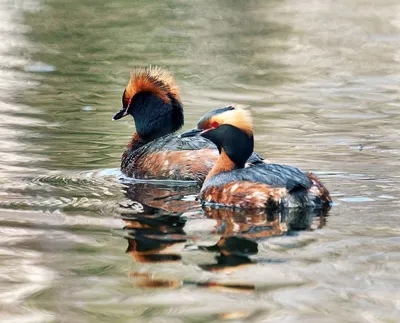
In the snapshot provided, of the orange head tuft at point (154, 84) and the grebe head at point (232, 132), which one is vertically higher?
the orange head tuft at point (154, 84)

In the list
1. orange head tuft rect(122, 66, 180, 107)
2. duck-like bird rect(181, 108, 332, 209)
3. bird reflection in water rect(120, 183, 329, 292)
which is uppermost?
orange head tuft rect(122, 66, 180, 107)

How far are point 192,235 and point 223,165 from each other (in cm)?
165

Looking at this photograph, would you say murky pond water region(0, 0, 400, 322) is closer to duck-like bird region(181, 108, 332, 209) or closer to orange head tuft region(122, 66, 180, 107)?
duck-like bird region(181, 108, 332, 209)

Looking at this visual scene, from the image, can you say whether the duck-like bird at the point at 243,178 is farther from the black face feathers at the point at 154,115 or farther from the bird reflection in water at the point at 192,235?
the black face feathers at the point at 154,115

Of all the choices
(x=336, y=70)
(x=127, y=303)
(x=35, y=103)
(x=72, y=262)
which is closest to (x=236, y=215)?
(x=72, y=262)

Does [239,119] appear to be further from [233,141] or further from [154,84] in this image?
[154,84]

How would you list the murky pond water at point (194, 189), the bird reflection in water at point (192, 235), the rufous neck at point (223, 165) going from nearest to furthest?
the murky pond water at point (194, 189) < the bird reflection in water at point (192, 235) < the rufous neck at point (223, 165)

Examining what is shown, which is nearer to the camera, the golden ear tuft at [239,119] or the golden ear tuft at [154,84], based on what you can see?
the golden ear tuft at [239,119]

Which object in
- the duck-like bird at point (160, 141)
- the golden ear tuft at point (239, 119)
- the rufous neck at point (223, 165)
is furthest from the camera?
the duck-like bird at point (160, 141)

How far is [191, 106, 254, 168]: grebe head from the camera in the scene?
974 cm

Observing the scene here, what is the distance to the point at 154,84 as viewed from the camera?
11617mm

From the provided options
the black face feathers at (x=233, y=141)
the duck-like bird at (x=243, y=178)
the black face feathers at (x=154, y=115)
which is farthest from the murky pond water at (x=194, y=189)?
the black face feathers at (x=233, y=141)

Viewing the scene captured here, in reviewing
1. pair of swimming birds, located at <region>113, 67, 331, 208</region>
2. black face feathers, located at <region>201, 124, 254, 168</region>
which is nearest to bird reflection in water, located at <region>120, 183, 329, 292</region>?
pair of swimming birds, located at <region>113, 67, 331, 208</region>

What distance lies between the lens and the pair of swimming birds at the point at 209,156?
9117mm
